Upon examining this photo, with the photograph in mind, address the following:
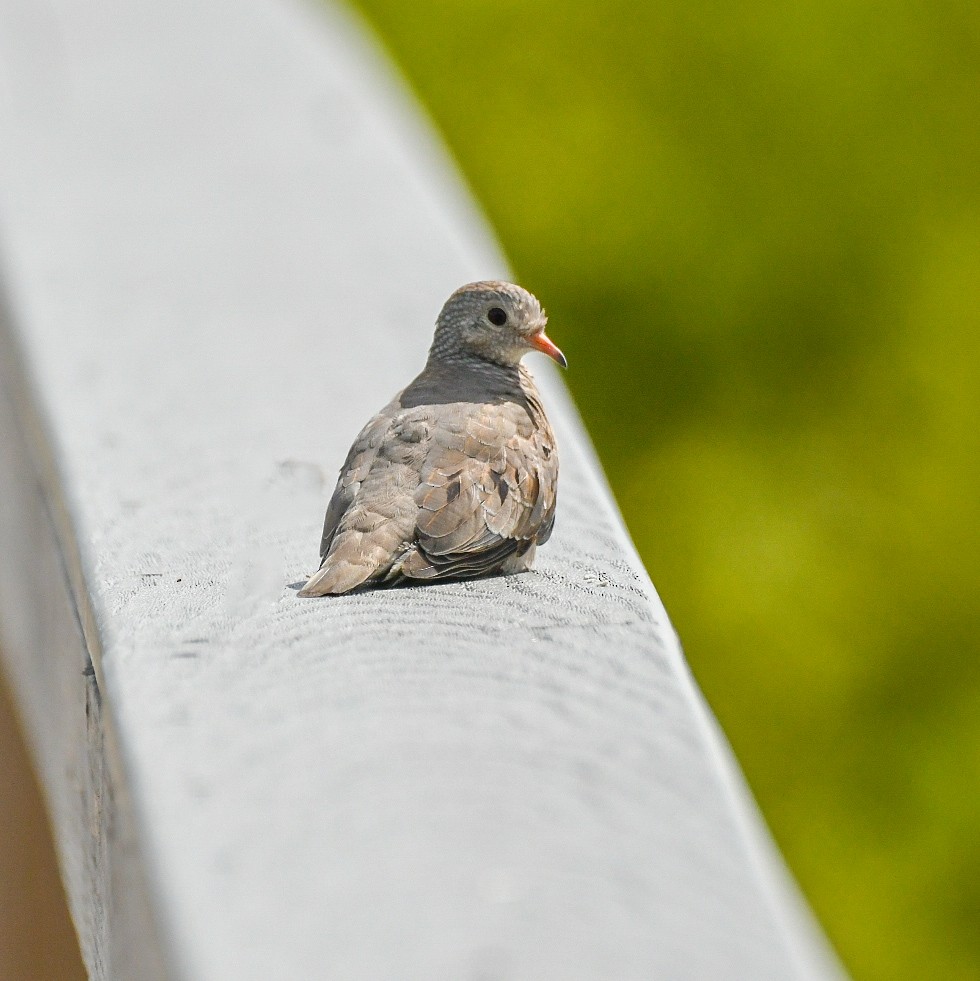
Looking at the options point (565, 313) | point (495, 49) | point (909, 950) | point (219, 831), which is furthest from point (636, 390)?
point (219, 831)

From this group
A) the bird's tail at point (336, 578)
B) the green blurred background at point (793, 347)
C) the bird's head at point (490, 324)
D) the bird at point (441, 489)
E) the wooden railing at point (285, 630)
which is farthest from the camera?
the green blurred background at point (793, 347)

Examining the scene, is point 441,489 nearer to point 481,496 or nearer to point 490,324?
point 481,496

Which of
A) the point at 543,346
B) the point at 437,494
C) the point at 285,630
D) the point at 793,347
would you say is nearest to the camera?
the point at 285,630

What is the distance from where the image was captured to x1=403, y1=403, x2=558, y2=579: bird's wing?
86.9 inches

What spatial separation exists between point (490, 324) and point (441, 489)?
1.69 ft

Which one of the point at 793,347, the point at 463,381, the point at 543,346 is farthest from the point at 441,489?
the point at 793,347

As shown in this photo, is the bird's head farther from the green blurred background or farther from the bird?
the green blurred background

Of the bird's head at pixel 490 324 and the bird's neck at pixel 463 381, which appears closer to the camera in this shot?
the bird's neck at pixel 463 381

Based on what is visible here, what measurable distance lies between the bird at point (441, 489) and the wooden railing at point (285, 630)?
0.06 meters

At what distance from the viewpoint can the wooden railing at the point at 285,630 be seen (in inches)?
49.4

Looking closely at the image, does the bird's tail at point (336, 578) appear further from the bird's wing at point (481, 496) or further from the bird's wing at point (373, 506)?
the bird's wing at point (481, 496)

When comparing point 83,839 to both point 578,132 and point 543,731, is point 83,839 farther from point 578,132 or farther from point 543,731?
point 578,132

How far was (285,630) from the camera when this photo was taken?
1724 mm

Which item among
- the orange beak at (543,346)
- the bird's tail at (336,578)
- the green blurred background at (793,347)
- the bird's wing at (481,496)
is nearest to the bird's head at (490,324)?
the orange beak at (543,346)
